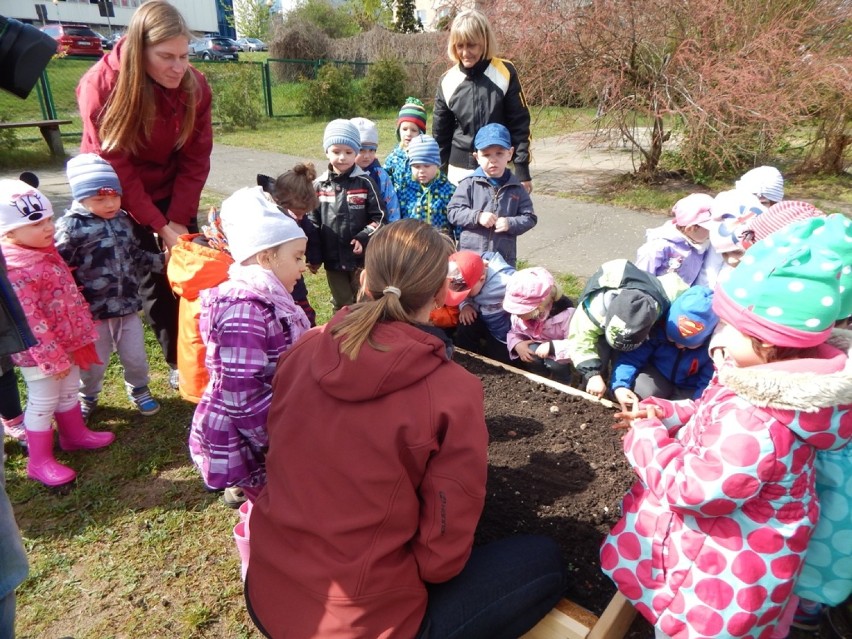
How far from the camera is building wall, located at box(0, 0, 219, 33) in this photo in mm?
33969

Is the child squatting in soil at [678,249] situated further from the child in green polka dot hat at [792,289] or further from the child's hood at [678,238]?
the child in green polka dot hat at [792,289]

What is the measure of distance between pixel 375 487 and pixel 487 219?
8.62ft

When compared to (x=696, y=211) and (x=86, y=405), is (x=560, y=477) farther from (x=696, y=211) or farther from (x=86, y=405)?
(x=86, y=405)

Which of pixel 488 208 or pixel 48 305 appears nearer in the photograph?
pixel 48 305

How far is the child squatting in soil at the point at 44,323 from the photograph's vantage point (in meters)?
2.71

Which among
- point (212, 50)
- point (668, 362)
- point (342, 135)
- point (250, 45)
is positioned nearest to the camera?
point (668, 362)

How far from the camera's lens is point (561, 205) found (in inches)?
320

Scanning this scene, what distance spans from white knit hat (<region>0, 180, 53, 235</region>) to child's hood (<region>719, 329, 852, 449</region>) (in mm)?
2923

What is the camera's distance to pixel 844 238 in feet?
4.93

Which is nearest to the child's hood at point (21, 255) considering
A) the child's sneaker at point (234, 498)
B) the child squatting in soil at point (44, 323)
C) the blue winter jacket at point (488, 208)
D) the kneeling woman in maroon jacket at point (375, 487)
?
the child squatting in soil at point (44, 323)

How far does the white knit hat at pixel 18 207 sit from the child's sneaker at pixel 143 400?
119 centimetres

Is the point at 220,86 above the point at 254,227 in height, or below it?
below

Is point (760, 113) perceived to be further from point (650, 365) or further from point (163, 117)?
point (163, 117)

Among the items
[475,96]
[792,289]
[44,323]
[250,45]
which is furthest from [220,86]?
[250,45]
